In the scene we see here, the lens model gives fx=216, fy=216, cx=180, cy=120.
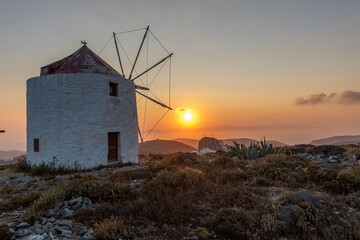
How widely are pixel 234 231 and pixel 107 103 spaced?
443 inches

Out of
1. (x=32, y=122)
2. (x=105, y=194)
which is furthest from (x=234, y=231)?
(x=32, y=122)

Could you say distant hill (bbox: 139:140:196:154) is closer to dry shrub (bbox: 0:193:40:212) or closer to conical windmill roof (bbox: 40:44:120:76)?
conical windmill roof (bbox: 40:44:120:76)

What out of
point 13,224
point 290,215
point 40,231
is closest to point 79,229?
point 40,231

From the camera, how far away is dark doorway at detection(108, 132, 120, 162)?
14.4 m

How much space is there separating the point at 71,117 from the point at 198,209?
10152 millimetres

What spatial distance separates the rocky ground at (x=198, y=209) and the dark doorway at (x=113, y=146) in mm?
5111

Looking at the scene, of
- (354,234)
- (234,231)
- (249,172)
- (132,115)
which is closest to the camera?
(354,234)

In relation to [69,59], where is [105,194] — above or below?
below

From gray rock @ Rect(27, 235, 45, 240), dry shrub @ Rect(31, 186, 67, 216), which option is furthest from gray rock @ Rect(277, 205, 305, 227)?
dry shrub @ Rect(31, 186, 67, 216)

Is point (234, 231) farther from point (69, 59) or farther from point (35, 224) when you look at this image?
point (69, 59)

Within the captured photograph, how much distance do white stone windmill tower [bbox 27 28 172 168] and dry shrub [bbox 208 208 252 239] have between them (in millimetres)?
10056

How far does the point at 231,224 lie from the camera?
190 inches

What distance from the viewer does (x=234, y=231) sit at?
4.72 m

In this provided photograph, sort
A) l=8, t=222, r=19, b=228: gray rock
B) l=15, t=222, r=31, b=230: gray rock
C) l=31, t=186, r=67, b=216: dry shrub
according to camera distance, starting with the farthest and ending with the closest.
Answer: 1. l=31, t=186, r=67, b=216: dry shrub
2. l=8, t=222, r=19, b=228: gray rock
3. l=15, t=222, r=31, b=230: gray rock
